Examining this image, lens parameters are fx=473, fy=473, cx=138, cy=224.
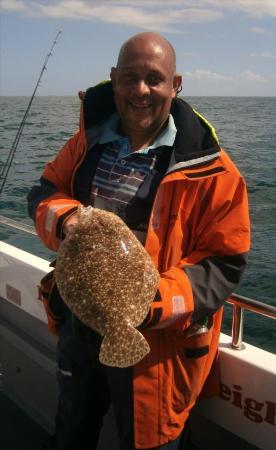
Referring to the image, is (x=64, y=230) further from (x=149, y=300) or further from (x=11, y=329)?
(x=11, y=329)

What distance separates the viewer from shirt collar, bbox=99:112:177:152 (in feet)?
8.02

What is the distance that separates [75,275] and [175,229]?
0.52 metres

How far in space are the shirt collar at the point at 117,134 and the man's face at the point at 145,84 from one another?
2.4 inches

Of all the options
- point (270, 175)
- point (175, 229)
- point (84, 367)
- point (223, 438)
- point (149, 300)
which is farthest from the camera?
→ point (270, 175)

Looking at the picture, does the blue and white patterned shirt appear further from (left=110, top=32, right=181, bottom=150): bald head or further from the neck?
(left=110, top=32, right=181, bottom=150): bald head

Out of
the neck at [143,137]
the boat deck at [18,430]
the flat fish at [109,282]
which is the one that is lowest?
the boat deck at [18,430]

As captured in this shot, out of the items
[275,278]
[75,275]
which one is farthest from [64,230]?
[275,278]

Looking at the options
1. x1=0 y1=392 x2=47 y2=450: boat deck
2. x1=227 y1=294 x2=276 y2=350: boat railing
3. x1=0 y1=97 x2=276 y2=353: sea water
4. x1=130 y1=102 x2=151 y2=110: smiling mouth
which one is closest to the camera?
x1=130 y1=102 x2=151 y2=110: smiling mouth

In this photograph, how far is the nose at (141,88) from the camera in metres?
2.31

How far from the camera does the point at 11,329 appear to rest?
3.99 metres

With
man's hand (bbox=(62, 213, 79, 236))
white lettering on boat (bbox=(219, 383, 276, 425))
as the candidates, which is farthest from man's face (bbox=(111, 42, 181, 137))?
white lettering on boat (bbox=(219, 383, 276, 425))

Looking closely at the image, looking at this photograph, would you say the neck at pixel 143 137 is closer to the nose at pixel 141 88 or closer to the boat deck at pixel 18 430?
the nose at pixel 141 88

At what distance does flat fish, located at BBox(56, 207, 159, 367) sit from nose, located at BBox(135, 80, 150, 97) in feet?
2.07

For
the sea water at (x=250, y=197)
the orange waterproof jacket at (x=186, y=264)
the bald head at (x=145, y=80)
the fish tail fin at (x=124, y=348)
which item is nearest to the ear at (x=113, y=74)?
the bald head at (x=145, y=80)
